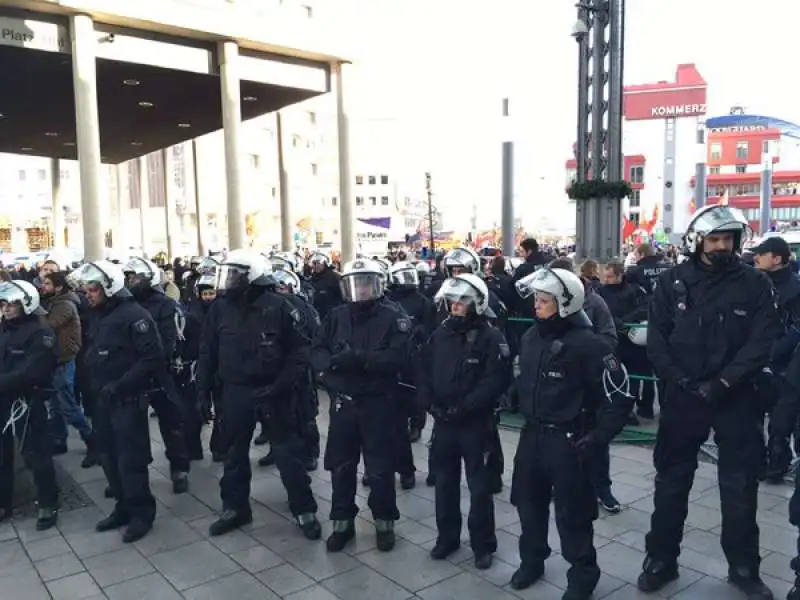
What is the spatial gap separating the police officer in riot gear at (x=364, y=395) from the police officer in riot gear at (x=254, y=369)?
0.96ft

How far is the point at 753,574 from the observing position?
4.07 m

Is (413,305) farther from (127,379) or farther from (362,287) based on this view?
(127,379)

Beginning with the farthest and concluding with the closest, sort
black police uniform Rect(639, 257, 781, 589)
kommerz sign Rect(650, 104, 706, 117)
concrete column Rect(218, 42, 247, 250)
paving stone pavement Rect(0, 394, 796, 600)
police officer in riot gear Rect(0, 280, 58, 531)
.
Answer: kommerz sign Rect(650, 104, 706, 117) < concrete column Rect(218, 42, 247, 250) < police officer in riot gear Rect(0, 280, 58, 531) < paving stone pavement Rect(0, 394, 796, 600) < black police uniform Rect(639, 257, 781, 589)

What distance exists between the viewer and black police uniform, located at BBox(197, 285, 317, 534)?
516 centimetres

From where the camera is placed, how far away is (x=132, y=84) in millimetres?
18688

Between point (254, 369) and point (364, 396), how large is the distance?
2.89ft

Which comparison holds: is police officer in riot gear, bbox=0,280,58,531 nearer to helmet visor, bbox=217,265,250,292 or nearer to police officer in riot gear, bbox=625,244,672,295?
helmet visor, bbox=217,265,250,292

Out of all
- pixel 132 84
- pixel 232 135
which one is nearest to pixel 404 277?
pixel 232 135

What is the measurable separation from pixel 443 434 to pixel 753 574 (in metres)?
2.00

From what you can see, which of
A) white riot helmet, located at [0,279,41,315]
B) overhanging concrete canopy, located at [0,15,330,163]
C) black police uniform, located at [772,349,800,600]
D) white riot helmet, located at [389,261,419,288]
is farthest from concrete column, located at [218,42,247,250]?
black police uniform, located at [772,349,800,600]

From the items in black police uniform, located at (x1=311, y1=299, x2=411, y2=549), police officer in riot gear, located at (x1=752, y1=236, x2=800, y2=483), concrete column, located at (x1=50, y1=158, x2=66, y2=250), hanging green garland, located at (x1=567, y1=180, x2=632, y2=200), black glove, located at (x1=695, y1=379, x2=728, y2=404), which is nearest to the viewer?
black glove, located at (x1=695, y1=379, x2=728, y2=404)

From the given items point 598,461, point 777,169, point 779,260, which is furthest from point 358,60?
point 777,169

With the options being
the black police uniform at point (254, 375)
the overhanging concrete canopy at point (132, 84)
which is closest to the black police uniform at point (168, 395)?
the black police uniform at point (254, 375)

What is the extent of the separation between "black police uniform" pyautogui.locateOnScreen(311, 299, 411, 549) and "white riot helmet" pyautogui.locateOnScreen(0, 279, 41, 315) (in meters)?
2.42
